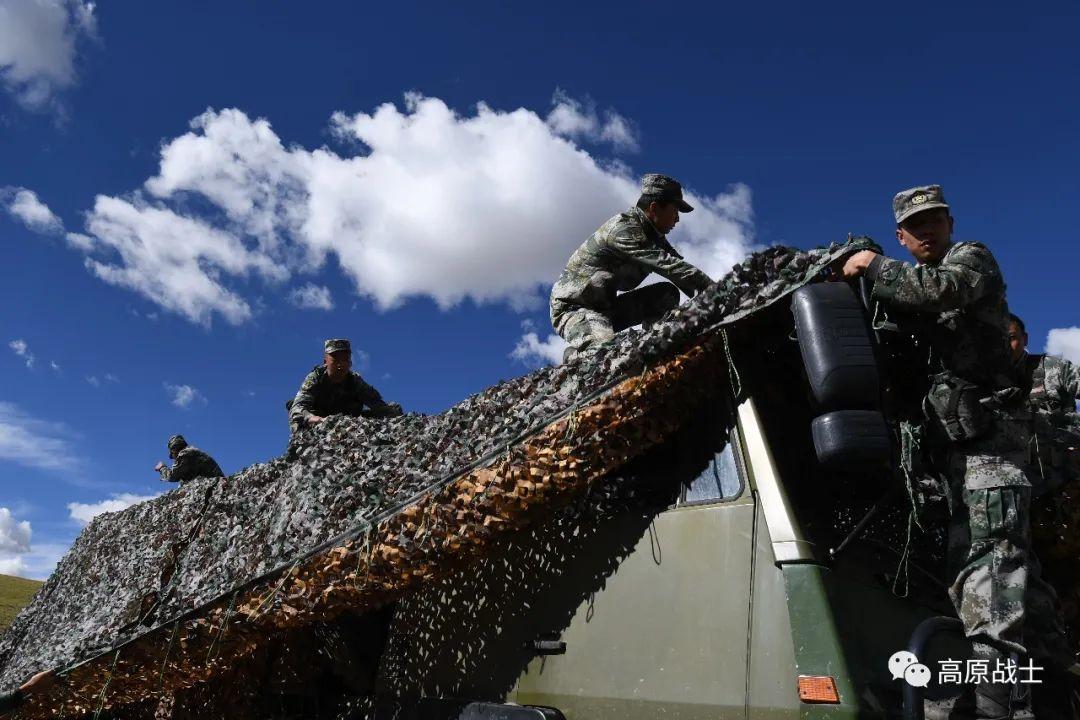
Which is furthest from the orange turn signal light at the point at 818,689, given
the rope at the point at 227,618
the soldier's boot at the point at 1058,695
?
the rope at the point at 227,618

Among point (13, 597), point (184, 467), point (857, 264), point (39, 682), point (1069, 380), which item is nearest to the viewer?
point (857, 264)

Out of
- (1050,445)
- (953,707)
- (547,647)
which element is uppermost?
(1050,445)

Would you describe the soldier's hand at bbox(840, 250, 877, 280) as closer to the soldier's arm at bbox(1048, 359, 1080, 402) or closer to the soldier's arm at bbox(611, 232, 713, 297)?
the soldier's arm at bbox(611, 232, 713, 297)

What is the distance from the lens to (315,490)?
4.33m

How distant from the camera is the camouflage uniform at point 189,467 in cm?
888

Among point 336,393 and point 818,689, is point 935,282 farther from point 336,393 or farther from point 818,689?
point 336,393

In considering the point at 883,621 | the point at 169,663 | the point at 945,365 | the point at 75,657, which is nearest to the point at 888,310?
the point at 945,365

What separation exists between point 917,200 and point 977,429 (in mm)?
870

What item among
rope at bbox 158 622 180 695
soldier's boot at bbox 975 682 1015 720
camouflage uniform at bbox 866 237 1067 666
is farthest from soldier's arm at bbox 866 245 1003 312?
rope at bbox 158 622 180 695

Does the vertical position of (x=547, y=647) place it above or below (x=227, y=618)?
below

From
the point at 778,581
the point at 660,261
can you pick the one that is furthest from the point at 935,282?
the point at 660,261

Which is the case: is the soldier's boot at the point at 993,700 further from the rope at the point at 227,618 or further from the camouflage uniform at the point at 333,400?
the camouflage uniform at the point at 333,400

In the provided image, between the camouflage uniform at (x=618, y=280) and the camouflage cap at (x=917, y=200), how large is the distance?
120 centimetres

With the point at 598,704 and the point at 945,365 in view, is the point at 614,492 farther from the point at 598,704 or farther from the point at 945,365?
the point at 945,365
